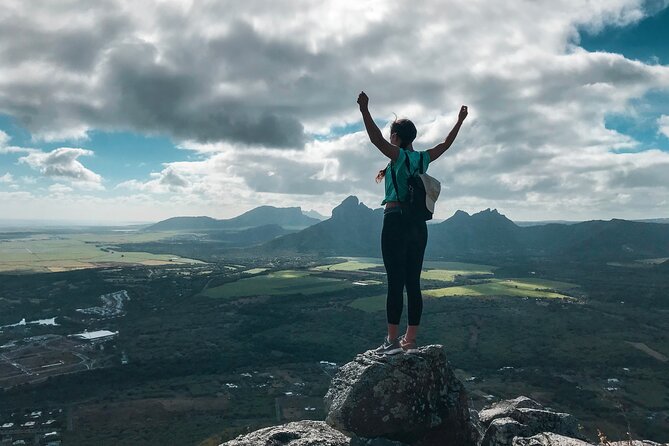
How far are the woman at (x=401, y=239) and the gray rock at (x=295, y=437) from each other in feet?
6.09

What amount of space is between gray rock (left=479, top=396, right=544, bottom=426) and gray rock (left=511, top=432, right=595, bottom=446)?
1.73 metres

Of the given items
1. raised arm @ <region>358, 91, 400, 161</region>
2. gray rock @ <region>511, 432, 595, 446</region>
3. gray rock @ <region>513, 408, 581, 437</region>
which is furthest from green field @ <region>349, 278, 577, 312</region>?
raised arm @ <region>358, 91, 400, 161</region>

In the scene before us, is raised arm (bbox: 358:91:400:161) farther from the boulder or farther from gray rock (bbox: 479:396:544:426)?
gray rock (bbox: 479:396:544:426)

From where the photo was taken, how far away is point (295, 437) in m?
8.74

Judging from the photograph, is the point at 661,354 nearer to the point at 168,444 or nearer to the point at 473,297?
the point at 473,297

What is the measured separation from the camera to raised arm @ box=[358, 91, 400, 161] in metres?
8.16

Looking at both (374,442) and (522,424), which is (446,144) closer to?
(522,424)

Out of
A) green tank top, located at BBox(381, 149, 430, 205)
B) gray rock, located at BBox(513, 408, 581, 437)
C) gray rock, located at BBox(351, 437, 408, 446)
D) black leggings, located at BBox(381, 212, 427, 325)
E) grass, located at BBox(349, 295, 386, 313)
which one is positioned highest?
green tank top, located at BBox(381, 149, 430, 205)

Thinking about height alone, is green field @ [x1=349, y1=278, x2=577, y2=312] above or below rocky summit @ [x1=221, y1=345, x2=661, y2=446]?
below

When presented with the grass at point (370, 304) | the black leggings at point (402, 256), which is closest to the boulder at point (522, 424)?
the black leggings at point (402, 256)

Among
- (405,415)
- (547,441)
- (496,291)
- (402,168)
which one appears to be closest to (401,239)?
(402,168)

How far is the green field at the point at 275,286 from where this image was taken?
16412cm

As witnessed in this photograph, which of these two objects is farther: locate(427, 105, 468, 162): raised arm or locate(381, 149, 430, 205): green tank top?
locate(427, 105, 468, 162): raised arm

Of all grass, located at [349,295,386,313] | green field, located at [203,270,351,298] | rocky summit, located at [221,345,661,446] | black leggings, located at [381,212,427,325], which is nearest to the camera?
rocky summit, located at [221,345,661,446]
